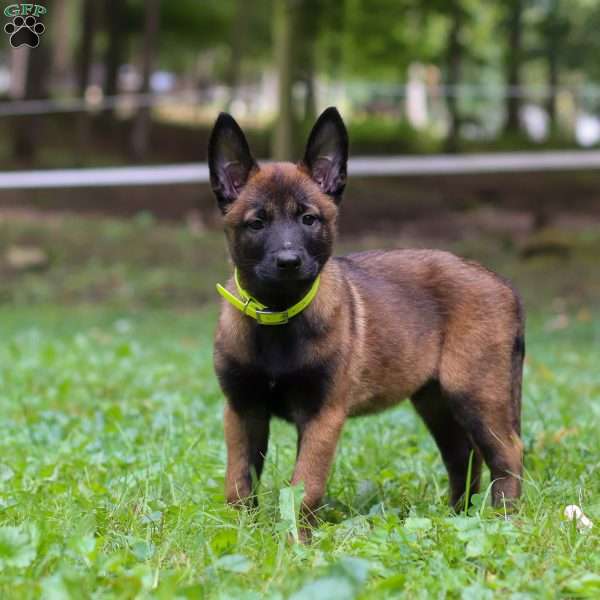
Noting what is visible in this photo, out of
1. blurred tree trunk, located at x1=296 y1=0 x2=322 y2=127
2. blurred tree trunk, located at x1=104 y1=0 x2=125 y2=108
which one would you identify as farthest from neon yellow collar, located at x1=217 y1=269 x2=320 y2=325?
blurred tree trunk, located at x1=104 y1=0 x2=125 y2=108

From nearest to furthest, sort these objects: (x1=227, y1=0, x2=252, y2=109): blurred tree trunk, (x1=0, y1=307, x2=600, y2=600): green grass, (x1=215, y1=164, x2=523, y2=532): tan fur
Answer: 1. (x1=0, y1=307, x2=600, y2=600): green grass
2. (x1=215, y1=164, x2=523, y2=532): tan fur
3. (x1=227, y1=0, x2=252, y2=109): blurred tree trunk

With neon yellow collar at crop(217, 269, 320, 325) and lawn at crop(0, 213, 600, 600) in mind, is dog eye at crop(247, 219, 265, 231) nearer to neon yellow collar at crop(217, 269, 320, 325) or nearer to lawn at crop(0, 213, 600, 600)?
neon yellow collar at crop(217, 269, 320, 325)

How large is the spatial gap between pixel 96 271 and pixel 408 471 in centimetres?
1117

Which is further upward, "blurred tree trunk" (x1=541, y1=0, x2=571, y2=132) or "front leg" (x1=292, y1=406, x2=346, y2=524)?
"blurred tree trunk" (x1=541, y1=0, x2=571, y2=132)

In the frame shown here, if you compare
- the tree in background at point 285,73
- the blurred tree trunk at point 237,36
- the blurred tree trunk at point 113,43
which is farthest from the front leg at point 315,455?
the blurred tree trunk at point 237,36

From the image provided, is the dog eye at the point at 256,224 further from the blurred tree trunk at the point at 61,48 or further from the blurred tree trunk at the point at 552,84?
the blurred tree trunk at the point at 61,48

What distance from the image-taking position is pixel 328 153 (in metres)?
4.38

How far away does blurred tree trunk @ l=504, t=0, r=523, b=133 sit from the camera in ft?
76.5

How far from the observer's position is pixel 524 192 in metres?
21.9

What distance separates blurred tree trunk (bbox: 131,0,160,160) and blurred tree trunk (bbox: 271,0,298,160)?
8058 millimetres

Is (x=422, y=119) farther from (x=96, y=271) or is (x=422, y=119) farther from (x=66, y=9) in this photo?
(x=96, y=271)

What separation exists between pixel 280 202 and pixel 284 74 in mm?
10816

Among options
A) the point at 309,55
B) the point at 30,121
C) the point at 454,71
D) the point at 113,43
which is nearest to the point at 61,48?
the point at 113,43

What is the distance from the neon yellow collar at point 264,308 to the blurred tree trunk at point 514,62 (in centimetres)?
1947
